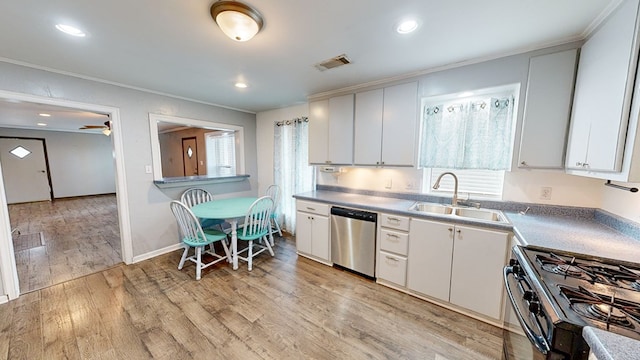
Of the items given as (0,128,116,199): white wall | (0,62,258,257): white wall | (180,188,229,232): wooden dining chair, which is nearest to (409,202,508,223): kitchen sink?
(180,188,229,232): wooden dining chair

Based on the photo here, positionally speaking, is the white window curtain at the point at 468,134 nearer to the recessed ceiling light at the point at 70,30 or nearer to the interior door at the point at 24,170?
the recessed ceiling light at the point at 70,30

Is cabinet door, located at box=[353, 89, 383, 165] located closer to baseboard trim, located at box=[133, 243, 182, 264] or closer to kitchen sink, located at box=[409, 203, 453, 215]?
kitchen sink, located at box=[409, 203, 453, 215]

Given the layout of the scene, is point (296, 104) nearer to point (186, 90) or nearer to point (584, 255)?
point (186, 90)

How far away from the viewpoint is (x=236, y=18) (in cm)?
132

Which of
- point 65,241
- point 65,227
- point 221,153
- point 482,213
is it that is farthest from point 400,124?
point 65,227

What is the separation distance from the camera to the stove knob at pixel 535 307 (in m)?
0.89

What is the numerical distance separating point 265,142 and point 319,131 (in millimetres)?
1561

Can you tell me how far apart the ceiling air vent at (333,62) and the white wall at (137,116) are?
2.35 meters

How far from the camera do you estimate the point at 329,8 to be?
1.33m

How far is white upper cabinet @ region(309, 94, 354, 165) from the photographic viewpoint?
2.83 metres

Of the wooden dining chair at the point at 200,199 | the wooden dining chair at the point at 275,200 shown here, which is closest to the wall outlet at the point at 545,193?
the wooden dining chair at the point at 275,200

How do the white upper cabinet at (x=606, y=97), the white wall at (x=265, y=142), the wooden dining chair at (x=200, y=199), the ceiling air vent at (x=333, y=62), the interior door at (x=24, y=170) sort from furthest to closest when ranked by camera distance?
the interior door at (x=24, y=170) < the white wall at (x=265, y=142) < the wooden dining chair at (x=200, y=199) < the ceiling air vent at (x=333, y=62) < the white upper cabinet at (x=606, y=97)

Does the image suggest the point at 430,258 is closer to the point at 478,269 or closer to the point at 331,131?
the point at 478,269

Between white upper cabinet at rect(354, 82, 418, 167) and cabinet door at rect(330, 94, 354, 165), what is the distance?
9 centimetres
